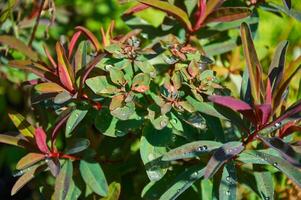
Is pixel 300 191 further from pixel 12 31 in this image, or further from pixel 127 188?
pixel 12 31

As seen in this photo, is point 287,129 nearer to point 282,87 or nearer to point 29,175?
point 282,87

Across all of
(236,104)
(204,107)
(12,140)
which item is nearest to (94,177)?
(12,140)

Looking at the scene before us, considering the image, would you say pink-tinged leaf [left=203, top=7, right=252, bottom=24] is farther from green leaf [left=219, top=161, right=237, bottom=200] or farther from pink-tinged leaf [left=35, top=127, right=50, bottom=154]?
pink-tinged leaf [left=35, top=127, right=50, bottom=154]

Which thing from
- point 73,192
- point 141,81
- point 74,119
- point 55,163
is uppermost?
point 141,81

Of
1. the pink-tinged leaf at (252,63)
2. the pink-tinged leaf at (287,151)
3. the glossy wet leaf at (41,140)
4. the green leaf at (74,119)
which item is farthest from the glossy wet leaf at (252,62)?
the glossy wet leaf at (41,140)

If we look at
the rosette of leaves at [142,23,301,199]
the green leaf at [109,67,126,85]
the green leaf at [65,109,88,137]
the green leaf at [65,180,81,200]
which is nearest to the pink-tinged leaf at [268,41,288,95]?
the rosette of leaves at [142,23,301,199]
